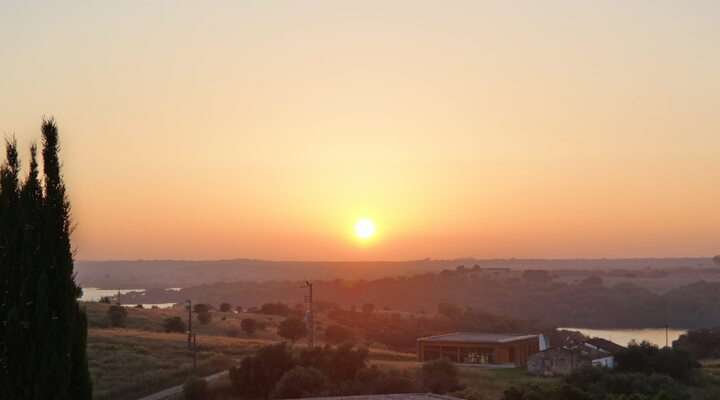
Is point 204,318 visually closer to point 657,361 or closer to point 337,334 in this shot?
point 337,334

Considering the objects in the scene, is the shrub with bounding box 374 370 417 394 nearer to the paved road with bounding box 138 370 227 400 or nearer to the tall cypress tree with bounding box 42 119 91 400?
the paved road with bounding box 138 370 227 400

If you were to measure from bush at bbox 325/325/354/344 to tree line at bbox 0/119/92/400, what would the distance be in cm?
5975

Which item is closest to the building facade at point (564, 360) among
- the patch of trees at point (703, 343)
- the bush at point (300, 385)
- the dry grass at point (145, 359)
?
the dry grass at point (145, 359)

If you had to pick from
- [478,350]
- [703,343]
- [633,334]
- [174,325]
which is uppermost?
[174,325]

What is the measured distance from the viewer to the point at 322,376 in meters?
35.5

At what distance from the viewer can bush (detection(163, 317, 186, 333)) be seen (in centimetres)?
7156

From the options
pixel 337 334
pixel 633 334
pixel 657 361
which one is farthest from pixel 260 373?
pixel 633 334

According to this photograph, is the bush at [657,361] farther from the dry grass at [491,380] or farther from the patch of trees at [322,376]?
the patch of trees at [322,376]

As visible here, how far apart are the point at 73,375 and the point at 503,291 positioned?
139m

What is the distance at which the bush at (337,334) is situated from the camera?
248ft

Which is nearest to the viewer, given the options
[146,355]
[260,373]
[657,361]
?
[260,373]

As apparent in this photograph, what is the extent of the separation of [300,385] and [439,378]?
28.6 ft

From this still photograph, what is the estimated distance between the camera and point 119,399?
39188 millimetres

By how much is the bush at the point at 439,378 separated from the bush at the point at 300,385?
4.21 m
